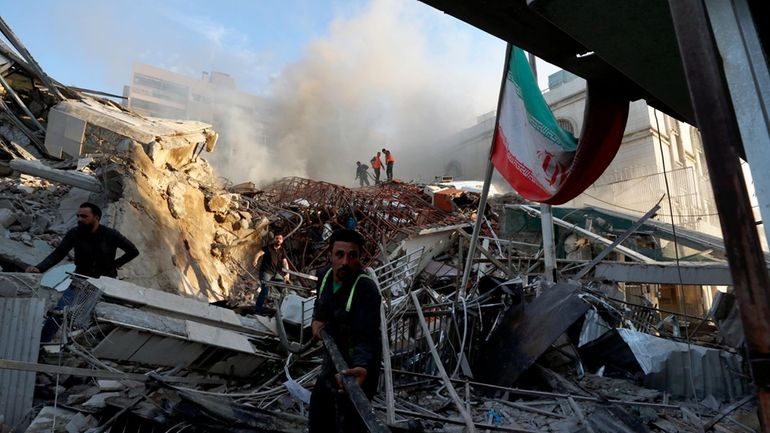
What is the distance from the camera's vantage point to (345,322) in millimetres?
2666

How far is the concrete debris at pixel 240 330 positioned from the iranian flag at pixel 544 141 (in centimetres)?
111

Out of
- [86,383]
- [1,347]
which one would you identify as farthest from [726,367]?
[1,347]

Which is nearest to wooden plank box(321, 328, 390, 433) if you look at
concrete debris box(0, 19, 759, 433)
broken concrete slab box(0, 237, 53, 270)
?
concrete debris box(0, 19, 759, 433)

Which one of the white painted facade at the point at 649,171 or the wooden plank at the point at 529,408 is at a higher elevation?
the white painted facade at the point at 649,171

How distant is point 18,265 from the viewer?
19.1 feet

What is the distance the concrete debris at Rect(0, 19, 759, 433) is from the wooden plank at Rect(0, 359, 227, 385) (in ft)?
0.05

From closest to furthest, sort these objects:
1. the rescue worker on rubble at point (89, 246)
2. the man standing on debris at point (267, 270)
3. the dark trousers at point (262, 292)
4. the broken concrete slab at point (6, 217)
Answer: the rescue worker on rubble at point (89, 246) → the dark trousers at point (262, 292) → the broken concrete slab at point (6, 217) → the man standing on debris at point (267, 270)

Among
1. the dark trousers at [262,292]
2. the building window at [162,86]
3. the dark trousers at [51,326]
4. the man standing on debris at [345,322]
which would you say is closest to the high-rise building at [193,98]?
the building window at [162,86]

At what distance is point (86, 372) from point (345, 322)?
5.71 feet

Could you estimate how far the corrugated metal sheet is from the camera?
2957 mm

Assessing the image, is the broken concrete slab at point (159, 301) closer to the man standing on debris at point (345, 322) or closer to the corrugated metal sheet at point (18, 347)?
the corrugated metal sheet at point (18, 347)

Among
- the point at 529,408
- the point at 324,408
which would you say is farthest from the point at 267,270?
the point at 324,408

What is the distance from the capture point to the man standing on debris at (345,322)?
2.54 meters

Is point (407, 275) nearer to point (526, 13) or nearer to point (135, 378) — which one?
point (135, 378)
